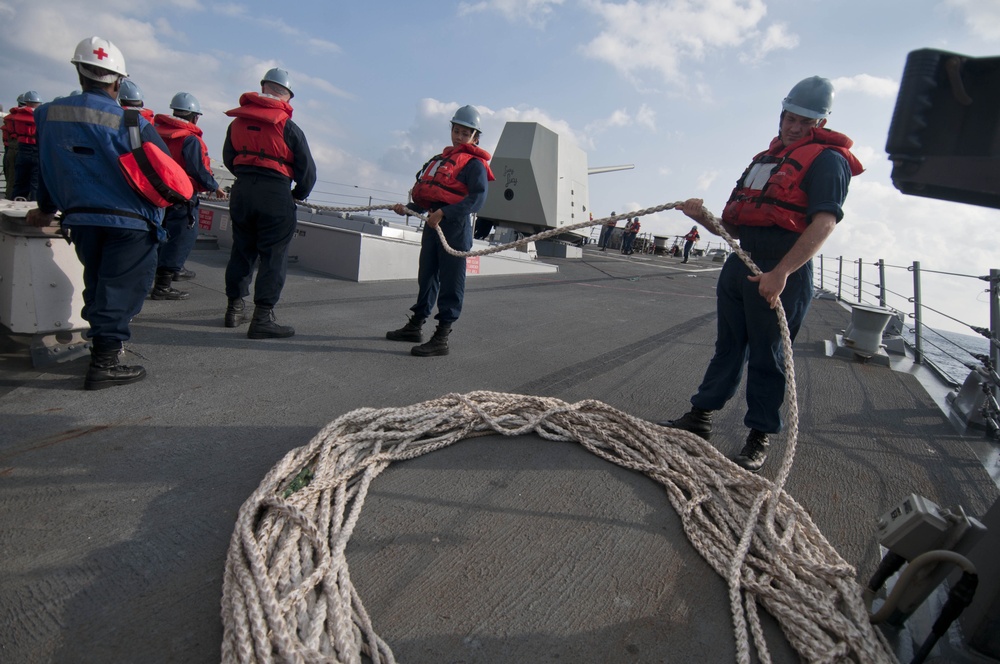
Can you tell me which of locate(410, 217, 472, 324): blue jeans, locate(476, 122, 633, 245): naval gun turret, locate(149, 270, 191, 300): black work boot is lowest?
locate(149, 270, 191, 300): black work boot

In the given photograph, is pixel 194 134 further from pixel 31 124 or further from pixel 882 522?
pixel 882 522

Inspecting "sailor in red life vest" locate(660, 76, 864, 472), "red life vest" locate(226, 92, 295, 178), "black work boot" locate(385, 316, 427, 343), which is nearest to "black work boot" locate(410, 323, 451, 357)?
"black work boot" locate(385, 316, 427, 343)

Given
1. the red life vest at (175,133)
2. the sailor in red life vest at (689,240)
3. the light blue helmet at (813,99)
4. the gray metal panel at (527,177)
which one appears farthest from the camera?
the sailor in red life vest at (689,240)

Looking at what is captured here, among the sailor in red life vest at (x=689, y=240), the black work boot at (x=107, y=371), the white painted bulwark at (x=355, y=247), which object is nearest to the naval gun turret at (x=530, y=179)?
the white painted bulwark at (x=355, y=247)

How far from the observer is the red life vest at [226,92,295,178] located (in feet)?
11.3

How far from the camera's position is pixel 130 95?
495 cm

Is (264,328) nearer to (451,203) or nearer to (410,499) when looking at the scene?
(451,203)

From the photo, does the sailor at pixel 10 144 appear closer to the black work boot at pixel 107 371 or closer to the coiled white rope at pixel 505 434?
the black work boot at pixel 107 371

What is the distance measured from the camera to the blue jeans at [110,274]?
2598 mm

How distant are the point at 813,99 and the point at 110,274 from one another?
3.24 m

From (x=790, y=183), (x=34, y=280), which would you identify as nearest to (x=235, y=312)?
(x=34, y=280)

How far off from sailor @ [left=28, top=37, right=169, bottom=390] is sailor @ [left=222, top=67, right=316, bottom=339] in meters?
0.90

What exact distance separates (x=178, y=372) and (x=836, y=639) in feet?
9.96

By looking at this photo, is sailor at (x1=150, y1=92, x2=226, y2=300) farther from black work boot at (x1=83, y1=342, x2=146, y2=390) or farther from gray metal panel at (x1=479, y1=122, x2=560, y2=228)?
gray metal panel at (x1=479, y1=122, x2=560, y2=228)
